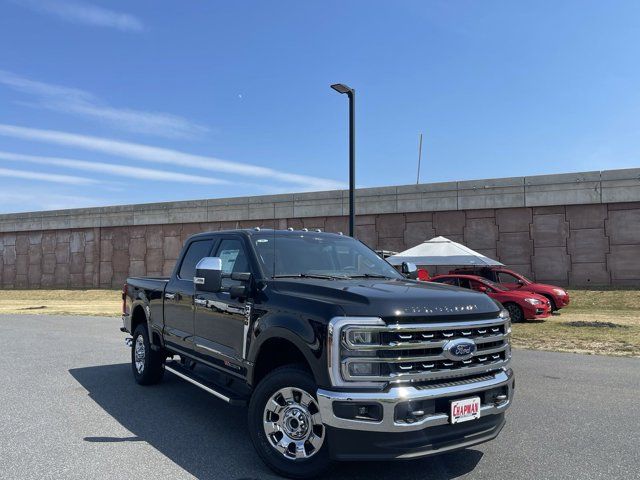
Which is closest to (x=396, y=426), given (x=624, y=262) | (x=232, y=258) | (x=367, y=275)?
(x=367, y=275)

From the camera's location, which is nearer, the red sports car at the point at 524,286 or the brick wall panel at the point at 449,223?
the red sports car at the point at 524,286

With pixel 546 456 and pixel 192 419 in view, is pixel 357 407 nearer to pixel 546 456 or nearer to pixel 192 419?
pixel 546 456

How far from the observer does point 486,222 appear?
2377 centimetres

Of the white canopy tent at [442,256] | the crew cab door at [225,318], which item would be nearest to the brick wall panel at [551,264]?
the white canopy tent at [442,256]

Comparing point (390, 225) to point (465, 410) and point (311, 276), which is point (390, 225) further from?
point (465, 410)

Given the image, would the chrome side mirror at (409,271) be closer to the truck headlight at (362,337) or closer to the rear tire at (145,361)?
the truck headlight at (362,337)

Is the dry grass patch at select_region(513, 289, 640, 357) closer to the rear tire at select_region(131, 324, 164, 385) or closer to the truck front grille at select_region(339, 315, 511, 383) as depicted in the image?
the rear tire at select_region(131, 324, 164, 385)

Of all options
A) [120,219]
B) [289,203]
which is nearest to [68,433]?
[289,203]

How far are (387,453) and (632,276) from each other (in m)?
21.7

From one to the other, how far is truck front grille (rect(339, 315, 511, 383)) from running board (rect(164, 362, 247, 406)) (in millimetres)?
1459

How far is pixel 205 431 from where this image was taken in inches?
206

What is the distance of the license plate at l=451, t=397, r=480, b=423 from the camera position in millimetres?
3699

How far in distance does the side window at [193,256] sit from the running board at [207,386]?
3.46 feet

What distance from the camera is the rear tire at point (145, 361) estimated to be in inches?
276
